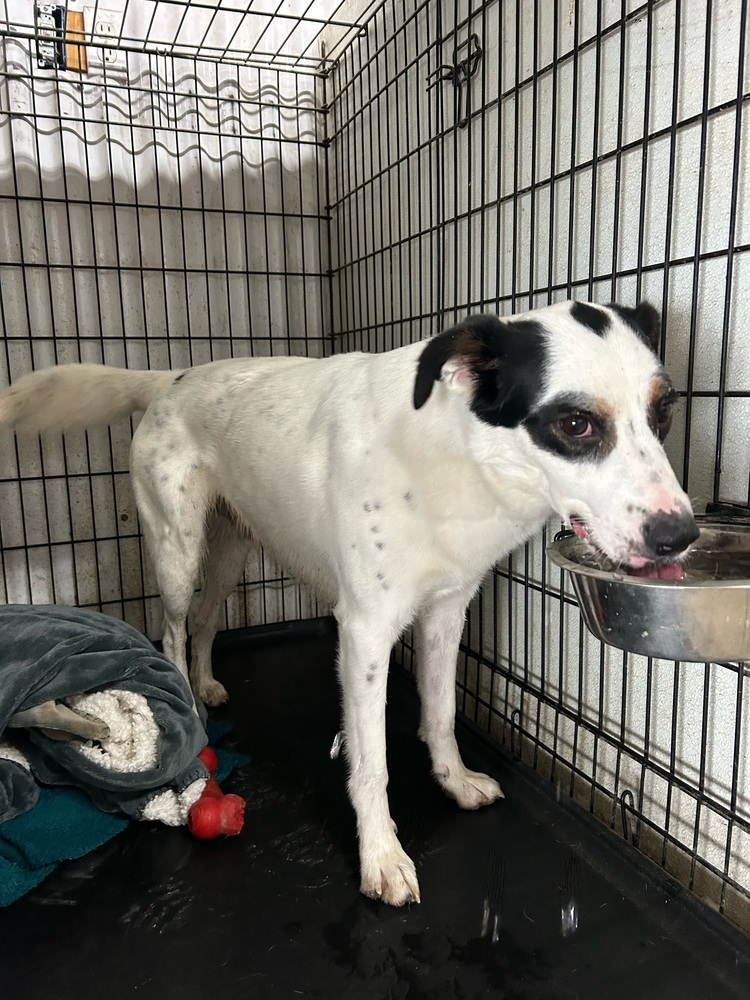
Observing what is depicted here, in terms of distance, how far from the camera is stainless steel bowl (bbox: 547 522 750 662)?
1.02m

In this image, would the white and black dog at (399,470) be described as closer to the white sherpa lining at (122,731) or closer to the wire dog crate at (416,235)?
the wire dog crate at (416,235)

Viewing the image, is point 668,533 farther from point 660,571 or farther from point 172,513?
point 172,513

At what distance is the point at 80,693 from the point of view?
69.9 inches

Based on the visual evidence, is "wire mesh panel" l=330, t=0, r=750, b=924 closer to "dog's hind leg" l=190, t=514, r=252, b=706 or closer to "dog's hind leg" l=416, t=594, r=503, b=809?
"dog's hind leg" l=416, t=594, r=503, b=809

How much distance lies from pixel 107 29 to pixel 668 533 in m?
3.09

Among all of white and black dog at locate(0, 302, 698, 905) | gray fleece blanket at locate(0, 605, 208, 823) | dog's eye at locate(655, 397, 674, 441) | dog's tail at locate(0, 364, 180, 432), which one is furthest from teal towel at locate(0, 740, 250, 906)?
dog's eye at locate(655, 397, 674, 441)

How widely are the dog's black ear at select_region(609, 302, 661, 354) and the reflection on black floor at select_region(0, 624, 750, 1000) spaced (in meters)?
1.14

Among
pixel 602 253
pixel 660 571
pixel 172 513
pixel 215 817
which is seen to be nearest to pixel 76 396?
pixel 172 513

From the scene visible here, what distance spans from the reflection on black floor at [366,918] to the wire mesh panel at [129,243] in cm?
160

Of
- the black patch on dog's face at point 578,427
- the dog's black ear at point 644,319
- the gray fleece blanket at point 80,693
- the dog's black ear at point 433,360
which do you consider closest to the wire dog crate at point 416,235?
the dog's black ear at point 644,319

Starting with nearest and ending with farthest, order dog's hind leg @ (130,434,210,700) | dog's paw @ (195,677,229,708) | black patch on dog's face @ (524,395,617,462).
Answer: black patch on dog's face @ (524,395,617,462)
dog's hind leg @ (130,434,210,700)
dog's paw @ (195,677,229,708)

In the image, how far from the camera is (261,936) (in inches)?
55.6

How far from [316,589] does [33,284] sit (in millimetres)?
1845

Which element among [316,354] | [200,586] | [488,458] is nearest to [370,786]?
[488,458]
